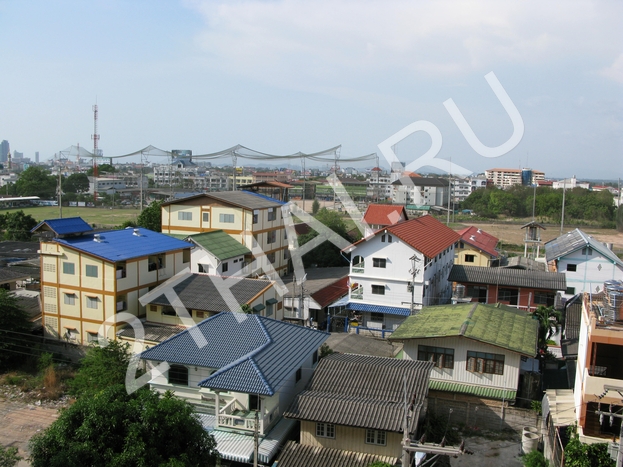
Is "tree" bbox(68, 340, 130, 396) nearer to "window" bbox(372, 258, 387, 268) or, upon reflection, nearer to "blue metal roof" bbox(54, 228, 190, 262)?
"blue metal roof" bbox(54, 228, 190, 262)

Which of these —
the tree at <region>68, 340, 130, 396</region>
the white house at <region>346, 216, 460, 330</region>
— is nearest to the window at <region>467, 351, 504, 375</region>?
the white house at <region>346, 216, 460, 330</region>

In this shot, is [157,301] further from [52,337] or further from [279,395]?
[279,395]

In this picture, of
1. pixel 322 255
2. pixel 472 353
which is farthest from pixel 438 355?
pixel 322 255

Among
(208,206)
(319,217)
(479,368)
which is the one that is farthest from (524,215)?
(479,368)

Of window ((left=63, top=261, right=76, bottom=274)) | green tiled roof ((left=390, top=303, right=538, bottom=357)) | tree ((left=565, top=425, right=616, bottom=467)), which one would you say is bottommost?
tree ((left=565, top=425, right=616, bottom=467))

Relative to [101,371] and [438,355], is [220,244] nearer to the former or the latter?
[101,371]

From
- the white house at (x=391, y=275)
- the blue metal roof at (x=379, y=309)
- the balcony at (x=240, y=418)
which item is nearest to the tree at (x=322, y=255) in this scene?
the white house at (x=391, y=275)

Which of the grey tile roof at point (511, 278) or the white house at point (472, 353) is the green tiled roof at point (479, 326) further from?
the grey tile roof at point (511, 278)
